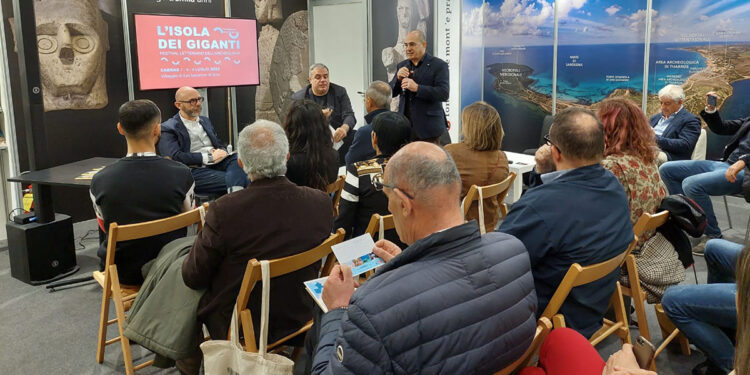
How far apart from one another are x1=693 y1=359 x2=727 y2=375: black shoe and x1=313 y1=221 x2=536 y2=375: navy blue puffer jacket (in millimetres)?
1633

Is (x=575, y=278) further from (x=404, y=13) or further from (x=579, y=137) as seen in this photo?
(x=404, y=13)

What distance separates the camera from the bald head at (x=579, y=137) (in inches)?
90.1

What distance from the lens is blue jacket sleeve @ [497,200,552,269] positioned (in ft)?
7.00

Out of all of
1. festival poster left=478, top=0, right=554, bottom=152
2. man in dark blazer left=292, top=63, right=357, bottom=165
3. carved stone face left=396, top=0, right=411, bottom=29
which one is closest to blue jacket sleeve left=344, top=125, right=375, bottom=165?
man in dark blazer left=292, top=63, right=357, bottom=165

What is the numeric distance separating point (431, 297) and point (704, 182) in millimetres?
4153

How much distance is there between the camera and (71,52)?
16.9ft

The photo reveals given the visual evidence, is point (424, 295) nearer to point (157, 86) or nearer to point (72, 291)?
point (72, 291)

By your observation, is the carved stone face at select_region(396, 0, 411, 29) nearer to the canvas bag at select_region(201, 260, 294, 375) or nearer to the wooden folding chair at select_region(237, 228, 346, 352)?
the wooden folding chair at select_region(237, 228, 346, 352)

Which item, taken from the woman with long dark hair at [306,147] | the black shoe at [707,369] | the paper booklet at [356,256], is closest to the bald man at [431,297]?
the paper booklet at [356,256]

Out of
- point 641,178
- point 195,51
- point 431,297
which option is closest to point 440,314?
point 431,297

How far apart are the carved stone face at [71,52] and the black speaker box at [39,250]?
1.45 metres

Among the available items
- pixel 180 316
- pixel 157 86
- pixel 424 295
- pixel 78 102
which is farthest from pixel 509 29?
pixel 424 295

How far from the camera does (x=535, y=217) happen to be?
7.02ft

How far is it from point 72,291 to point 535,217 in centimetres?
323
